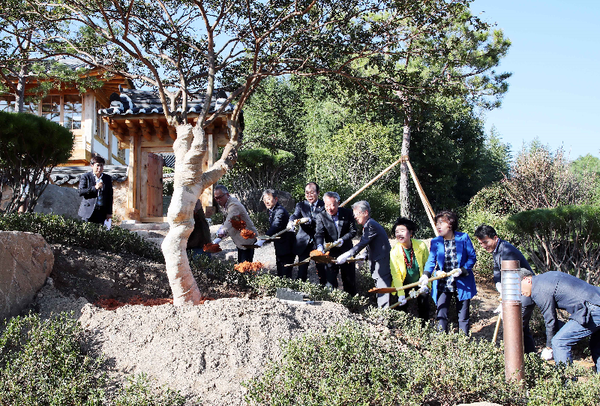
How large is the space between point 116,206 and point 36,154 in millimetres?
5933

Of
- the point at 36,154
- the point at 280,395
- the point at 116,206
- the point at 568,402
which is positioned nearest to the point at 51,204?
the point at 116,206

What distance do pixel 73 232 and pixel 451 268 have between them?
15.6 feet

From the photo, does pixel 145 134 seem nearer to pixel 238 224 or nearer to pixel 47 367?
pixel 238 224

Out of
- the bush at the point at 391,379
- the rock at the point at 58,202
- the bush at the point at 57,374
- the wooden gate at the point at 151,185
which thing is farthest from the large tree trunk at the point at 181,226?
the wooden gate at the point at 151,185

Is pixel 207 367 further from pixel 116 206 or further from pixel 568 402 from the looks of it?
pixel 116 206

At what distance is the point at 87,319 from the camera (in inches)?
178

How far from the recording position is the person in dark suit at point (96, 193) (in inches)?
277

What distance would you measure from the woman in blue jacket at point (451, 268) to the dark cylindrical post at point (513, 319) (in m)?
2.03

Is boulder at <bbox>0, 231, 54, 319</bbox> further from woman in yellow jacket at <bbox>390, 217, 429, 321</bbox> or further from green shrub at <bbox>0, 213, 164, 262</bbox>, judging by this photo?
woman in yellow jacket at <bbox>390, 217, 429, 321</bbox>

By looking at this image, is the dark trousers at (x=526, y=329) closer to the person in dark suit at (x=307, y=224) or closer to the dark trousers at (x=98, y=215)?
the person in dark suit at (x=307, y=224)

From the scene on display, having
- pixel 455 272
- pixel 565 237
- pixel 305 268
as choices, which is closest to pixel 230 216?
pixel 305 268

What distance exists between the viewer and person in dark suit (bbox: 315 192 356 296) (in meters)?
6.61

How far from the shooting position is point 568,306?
15.1 feet

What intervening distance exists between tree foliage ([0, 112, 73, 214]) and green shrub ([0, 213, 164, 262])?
1073 millimetres
